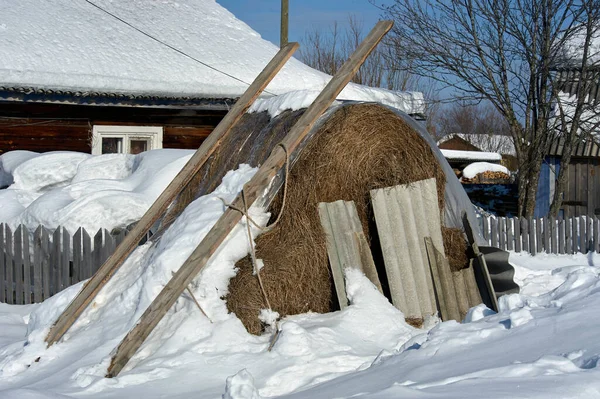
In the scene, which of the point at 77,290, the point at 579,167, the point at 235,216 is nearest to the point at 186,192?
the point at 77,290

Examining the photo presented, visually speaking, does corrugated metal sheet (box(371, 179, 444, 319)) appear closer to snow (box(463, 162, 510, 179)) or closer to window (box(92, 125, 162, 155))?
window (box(92, 125, 162, 155))

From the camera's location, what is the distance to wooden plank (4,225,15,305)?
903cm

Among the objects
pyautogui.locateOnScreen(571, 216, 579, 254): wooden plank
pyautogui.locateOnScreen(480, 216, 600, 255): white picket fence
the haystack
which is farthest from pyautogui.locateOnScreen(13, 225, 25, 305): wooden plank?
pyautogui.locateOnScreen(571, 216, 579, 254): wooden plank

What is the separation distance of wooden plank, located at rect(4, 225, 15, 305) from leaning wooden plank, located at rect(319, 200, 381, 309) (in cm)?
502

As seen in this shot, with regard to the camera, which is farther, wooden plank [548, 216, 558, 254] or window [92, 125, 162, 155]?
window [92, 125, 162, 155]

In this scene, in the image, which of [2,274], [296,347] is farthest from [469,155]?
[296,347]

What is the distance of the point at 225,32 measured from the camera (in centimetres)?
1680

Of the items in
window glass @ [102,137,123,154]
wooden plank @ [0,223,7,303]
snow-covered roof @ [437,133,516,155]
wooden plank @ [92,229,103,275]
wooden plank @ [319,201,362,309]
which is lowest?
wooden plank @ [0,223,7,303]

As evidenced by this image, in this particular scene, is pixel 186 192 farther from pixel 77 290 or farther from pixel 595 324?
pixel 595 324

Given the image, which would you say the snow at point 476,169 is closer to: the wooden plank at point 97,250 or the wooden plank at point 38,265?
the wooden plank at point 38,265

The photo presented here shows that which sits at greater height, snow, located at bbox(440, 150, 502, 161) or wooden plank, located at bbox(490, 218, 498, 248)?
snow, located at bbox(440, 150, 502, 161)

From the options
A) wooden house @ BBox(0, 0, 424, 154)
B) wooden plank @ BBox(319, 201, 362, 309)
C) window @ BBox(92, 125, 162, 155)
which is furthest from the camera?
window @ BBox(92, 125, 162, 155)

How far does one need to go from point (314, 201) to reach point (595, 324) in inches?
112

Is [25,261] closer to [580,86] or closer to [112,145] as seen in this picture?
[112,145]
